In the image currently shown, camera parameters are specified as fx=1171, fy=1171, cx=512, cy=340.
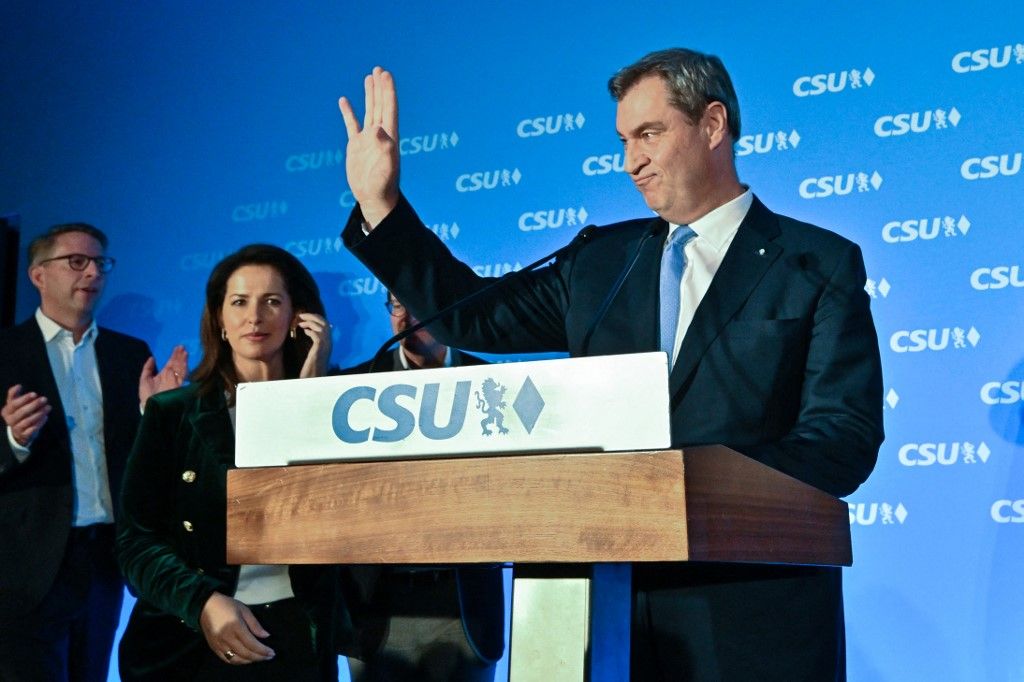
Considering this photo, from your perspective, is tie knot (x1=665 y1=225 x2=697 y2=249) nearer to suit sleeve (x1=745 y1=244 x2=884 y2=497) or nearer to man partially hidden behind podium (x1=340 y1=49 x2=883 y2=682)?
man partially hidden behind podium (x1=340 y1=49 x2=883 y2=682)

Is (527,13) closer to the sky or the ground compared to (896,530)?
closer to the sky

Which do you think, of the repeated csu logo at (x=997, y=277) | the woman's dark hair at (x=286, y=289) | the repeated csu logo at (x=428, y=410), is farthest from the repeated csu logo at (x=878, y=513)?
the repeated csu logo at (x=428, y=410)

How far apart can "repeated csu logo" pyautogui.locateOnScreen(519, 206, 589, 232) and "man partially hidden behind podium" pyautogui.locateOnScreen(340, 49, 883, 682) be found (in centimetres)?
158

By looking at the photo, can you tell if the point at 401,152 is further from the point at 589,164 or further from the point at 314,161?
the point at 589,164

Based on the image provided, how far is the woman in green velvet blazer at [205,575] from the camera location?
2.20 meters

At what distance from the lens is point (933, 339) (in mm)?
2924

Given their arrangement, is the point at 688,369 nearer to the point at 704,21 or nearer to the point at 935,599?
the point at 935,599

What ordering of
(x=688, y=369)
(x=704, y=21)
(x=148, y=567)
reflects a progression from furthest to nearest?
(x=704, y=21), (x=148, y=567), (x=688, y=369)

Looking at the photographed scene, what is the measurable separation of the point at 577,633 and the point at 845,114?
239 centimetres

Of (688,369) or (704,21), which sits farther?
(704,21)

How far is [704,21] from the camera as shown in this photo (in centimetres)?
337

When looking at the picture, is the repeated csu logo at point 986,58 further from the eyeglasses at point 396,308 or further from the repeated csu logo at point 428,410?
the repeated csu logo at point 428,410

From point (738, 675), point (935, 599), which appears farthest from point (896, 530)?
point (738, 675)

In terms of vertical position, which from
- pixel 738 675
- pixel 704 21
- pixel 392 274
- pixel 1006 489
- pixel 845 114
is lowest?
pixel 738 675
